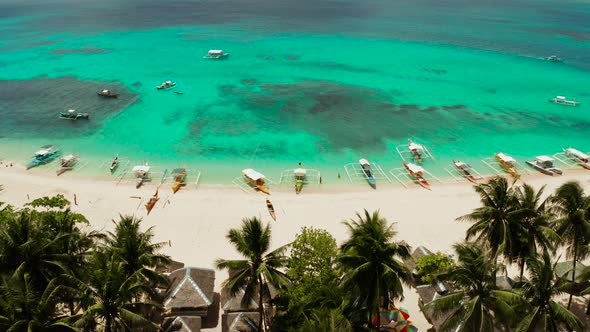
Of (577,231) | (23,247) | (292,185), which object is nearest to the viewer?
(23,247)

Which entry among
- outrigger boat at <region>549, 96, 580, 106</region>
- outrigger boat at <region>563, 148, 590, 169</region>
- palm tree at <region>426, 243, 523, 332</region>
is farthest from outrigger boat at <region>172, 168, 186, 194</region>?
outrigger boat at <region>549, 96, 580, 106</region>

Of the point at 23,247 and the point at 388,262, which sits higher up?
the point at 388,262

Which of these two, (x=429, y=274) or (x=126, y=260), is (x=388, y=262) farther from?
(x=126, y=260)

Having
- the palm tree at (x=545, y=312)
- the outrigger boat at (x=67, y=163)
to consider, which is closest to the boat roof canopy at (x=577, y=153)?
the palm tree at (x=545, y=312)

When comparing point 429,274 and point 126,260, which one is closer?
point 126,260

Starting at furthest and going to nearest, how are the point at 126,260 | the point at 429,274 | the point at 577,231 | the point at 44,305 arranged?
the point at 429,274
the point at 577,231
the point at 126,260
the point at 44,305

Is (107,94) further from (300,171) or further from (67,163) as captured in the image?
(300,171)

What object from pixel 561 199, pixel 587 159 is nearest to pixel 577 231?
pixel 561 199
